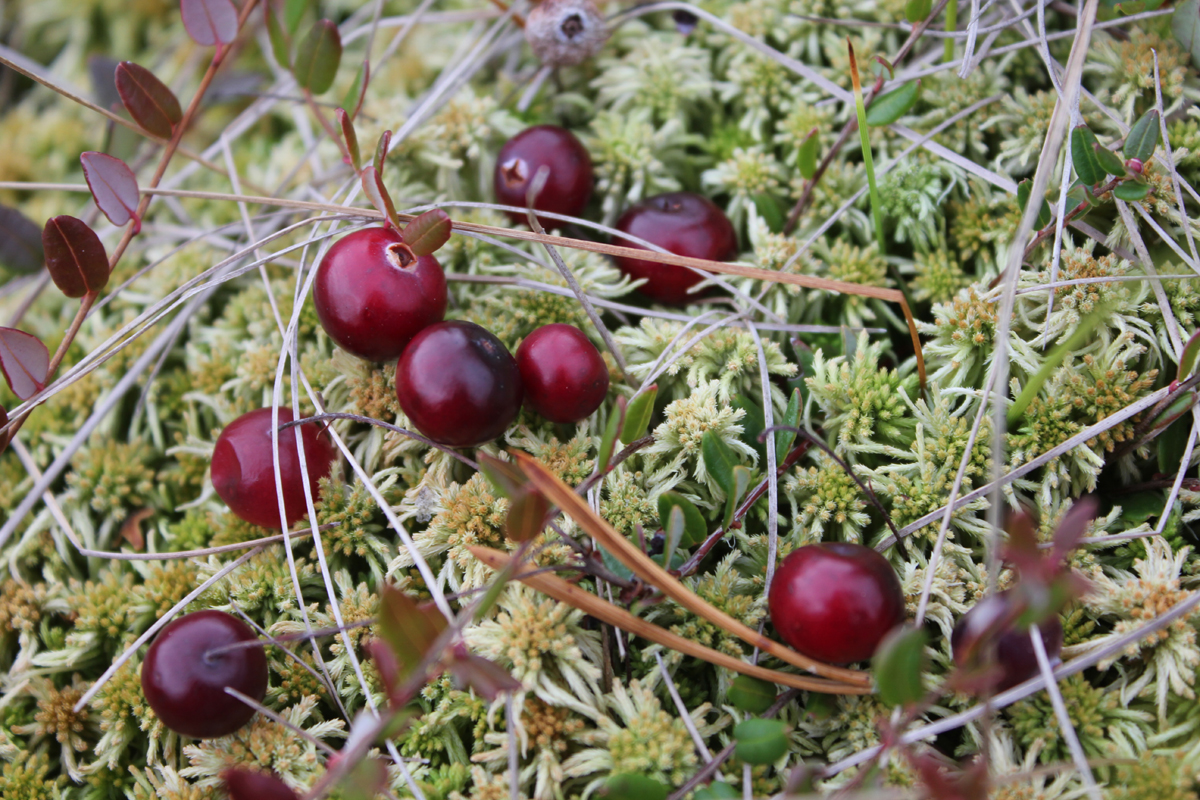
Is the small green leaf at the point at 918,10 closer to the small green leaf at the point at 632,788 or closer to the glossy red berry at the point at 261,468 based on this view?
the glossy red berry at the point at 261,468

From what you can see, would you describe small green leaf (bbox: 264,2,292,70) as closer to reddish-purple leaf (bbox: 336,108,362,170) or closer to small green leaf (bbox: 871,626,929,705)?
reddish-purple leaf (bbox: 336,108,362,170)

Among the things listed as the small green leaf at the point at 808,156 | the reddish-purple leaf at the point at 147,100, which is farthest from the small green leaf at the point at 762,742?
Result: the reddish-purple leaf at the point at 147,100

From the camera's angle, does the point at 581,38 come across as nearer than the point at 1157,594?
No

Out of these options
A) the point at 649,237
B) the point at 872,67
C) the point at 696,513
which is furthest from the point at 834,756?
the point at 872,67

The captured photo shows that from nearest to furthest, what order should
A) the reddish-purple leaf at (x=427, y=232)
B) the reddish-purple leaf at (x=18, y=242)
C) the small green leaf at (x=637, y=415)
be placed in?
the small green leaf at (x=637, y=415) → the reddish-purple leaf at (x=427, y=232) → the reddish-purple leaf at (x=18, y=242)

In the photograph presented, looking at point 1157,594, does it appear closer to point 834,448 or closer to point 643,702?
point 834,448

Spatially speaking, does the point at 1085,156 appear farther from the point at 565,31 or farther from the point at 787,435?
the point at 565,31

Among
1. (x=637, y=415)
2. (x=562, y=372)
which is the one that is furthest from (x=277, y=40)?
(x=637, y=415)
